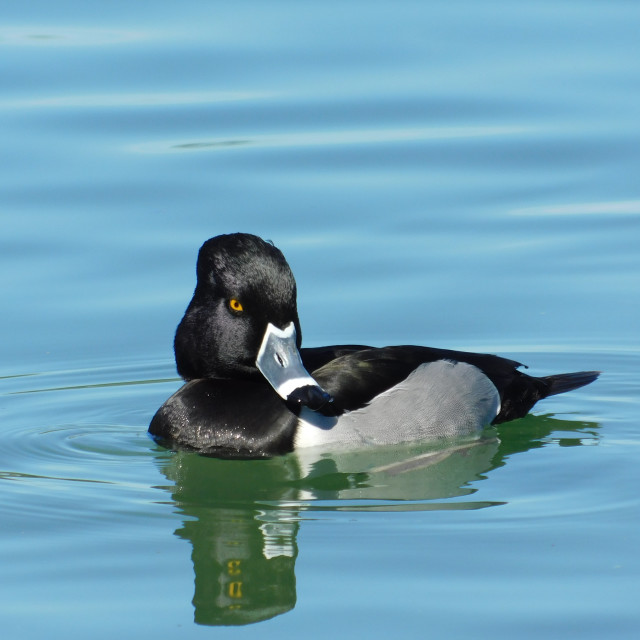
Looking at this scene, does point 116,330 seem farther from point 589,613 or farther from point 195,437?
point 589,613

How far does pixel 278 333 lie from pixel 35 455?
152 cm

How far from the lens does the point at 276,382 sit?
778 centimetres

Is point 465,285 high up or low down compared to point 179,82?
down

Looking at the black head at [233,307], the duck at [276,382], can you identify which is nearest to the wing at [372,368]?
the duck at [276,382]

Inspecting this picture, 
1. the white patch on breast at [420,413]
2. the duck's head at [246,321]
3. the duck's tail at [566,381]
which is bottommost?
the white patch on breast at [420,413]

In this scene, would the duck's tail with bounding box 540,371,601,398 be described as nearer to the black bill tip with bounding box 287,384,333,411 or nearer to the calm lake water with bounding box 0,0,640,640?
the calm lake water with bounding box 0,0,640,640

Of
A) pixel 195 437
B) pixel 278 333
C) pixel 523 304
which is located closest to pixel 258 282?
pixel 278 333

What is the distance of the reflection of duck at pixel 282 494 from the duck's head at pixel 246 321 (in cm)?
45

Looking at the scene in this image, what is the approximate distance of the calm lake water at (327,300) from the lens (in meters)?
6.15

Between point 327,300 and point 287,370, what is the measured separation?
2.54 meters

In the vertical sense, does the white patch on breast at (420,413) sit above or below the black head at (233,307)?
below

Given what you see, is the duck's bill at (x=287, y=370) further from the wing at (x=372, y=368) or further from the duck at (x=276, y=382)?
the wing at (x=372, y=368)

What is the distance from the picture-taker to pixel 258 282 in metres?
7.82

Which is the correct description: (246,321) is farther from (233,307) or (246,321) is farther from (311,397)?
(311,397)
